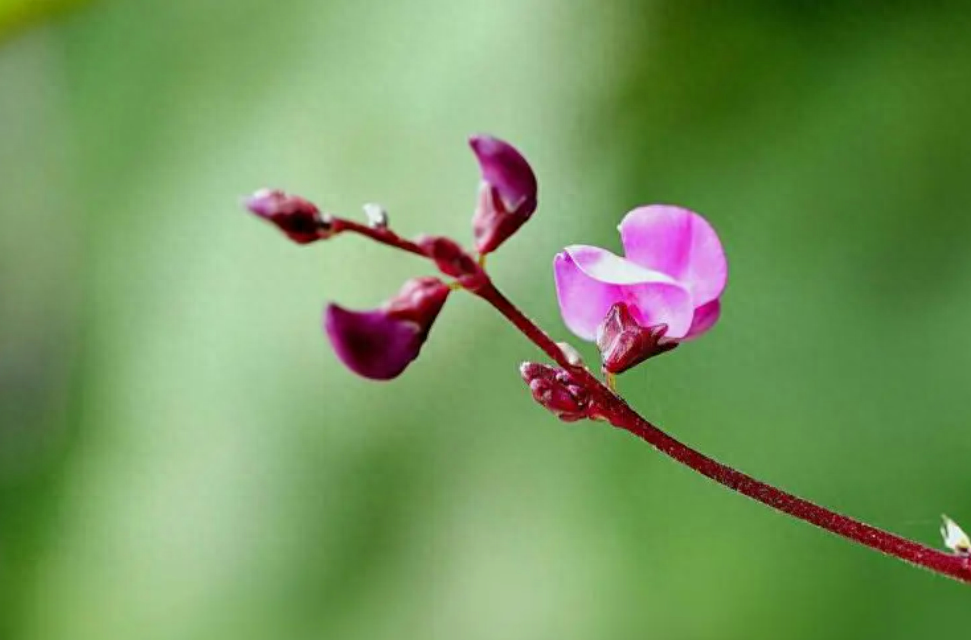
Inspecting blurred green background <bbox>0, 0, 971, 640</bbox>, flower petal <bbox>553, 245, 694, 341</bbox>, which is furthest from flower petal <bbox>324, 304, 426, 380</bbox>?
blurred green background <bbox>0, 0, 971, 640</bbox>

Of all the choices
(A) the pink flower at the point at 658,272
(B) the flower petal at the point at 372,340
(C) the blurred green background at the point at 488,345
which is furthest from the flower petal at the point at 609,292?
(C) the blurred green background at the point at 488,345

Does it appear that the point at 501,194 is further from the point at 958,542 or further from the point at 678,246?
the point at 958,542

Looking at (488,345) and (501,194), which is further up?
(488,345)

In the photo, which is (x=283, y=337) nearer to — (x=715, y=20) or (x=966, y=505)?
(x=715, y=20)

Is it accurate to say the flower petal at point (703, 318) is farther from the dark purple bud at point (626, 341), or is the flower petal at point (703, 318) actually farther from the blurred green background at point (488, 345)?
the blurred green background at point (488, 345)

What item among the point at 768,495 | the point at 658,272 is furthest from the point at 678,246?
the point at 768,495

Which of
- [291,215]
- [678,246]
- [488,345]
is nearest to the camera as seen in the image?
[291,215]

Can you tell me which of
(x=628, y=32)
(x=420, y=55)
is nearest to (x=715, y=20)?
(x=628, y=32)
